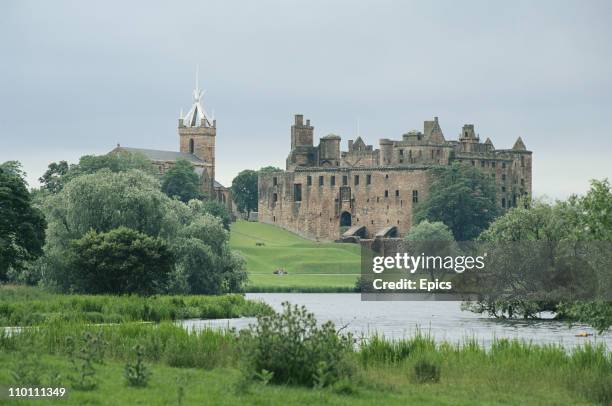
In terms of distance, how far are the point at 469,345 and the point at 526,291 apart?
26604 mm

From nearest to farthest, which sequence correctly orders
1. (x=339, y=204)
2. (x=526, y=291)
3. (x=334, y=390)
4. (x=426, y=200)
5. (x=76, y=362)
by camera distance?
(x=334, y=390) < (x=76, y=362) < (x=526, y=291) < (x=426, y=200) < (x=339, y=204)

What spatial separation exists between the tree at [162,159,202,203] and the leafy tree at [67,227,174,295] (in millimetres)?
94589

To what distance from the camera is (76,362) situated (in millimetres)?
25516

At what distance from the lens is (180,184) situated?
154m

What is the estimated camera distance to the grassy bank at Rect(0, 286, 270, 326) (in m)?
40.1

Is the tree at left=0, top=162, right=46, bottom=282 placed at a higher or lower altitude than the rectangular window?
lower

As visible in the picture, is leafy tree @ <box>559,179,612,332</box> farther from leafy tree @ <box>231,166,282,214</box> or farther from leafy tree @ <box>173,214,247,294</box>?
leafy tree @ <box>231,166,282,214</box>

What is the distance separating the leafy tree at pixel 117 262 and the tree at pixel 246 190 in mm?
134181

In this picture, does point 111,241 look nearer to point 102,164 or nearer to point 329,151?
point 102,164

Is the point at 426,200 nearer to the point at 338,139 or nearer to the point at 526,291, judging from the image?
the point at 338,139

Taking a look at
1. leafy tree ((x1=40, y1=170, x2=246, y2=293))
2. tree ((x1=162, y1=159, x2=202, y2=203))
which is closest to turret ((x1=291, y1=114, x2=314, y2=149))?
tree ((x1=162, y1=159, x2=202, y2=203))

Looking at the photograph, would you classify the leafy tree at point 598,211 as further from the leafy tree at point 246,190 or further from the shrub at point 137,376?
the leafy tree at point 246,190

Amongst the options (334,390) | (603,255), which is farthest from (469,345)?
(603,255)

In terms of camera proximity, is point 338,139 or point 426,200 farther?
point 338,139
